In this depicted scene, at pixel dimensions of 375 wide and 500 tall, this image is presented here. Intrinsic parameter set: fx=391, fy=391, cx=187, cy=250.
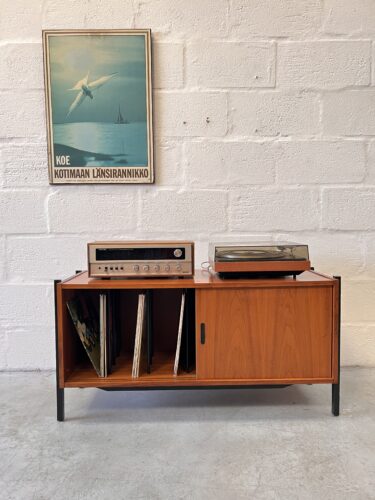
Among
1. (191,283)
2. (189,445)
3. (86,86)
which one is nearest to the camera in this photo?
(189,445)

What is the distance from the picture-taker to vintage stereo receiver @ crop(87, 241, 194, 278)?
149 cm

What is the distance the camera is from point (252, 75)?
195 cm

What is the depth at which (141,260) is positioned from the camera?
1.49m

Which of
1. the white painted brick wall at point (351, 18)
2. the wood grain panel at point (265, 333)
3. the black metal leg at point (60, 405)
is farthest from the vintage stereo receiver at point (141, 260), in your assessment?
the white painted brick wall at point (351, 18)

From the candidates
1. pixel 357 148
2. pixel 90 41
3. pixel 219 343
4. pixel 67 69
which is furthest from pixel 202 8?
pixel 219 343

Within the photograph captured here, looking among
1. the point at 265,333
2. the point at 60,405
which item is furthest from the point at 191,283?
the point at 60,405

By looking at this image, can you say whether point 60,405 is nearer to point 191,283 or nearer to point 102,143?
point 191,283

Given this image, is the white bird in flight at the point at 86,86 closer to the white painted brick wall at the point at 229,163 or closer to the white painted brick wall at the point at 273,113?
the white painted brick wall at the point at 229,163

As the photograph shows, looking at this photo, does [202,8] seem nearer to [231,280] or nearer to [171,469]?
[231,280]

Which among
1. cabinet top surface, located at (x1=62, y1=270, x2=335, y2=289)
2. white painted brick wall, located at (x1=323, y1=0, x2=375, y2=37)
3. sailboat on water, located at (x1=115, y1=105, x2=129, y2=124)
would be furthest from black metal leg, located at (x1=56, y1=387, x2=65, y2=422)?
white painted brick wall, located at (x1=323, y1=0, x2=375, y2=37)

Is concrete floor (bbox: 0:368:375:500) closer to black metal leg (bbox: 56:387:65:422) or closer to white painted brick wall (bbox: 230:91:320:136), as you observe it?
black metal leg (bbox: 56:387:65:422)

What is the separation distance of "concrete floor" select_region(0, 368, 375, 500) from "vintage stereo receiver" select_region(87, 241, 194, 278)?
573 mm

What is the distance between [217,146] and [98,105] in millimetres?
623

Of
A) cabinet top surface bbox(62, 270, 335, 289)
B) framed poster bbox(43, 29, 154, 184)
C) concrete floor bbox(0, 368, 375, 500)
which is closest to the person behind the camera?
concrete floor bbox(0, 368, 375, 500)
